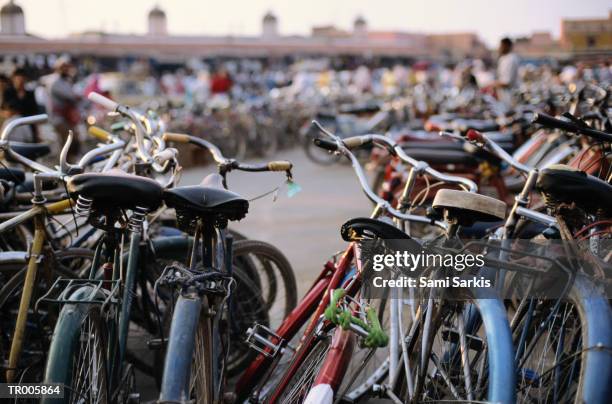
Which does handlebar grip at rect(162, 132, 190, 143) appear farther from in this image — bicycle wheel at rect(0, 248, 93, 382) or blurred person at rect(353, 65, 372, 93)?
blurred person at rect(353, 65, 372, 93)

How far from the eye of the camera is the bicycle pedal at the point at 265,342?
9.57ft

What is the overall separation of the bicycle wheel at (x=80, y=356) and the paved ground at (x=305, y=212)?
8.70ft

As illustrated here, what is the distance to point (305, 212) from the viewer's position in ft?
26.5

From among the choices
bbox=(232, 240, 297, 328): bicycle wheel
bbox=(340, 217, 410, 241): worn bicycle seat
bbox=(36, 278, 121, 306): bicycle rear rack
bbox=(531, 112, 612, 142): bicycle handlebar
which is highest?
bbox=(531, 112, 612, 142): bicycle handlebar

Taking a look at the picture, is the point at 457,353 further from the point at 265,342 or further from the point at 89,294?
the point at 89,294

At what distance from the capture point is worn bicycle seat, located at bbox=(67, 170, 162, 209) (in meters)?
2.47

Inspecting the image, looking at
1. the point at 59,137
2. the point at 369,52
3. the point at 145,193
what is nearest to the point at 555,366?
the point at 145,193

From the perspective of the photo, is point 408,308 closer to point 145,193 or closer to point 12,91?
point 145,193

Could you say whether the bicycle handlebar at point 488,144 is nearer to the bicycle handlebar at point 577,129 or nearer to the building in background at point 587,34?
the bicycle handlebar at point 577,129

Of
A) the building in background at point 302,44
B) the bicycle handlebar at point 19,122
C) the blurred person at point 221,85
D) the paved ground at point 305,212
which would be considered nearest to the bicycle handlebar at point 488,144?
the bicycle handlebar at point 19,122

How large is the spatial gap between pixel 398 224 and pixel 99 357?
54.4 inches

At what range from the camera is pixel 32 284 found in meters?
2.82

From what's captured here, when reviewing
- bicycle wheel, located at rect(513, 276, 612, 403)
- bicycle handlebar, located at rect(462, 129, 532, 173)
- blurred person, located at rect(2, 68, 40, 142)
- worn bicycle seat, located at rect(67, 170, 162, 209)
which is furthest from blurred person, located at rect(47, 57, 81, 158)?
bicycle wheel, located at rect(513, 276, 612, 403)

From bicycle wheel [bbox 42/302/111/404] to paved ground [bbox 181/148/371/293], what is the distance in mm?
2653
